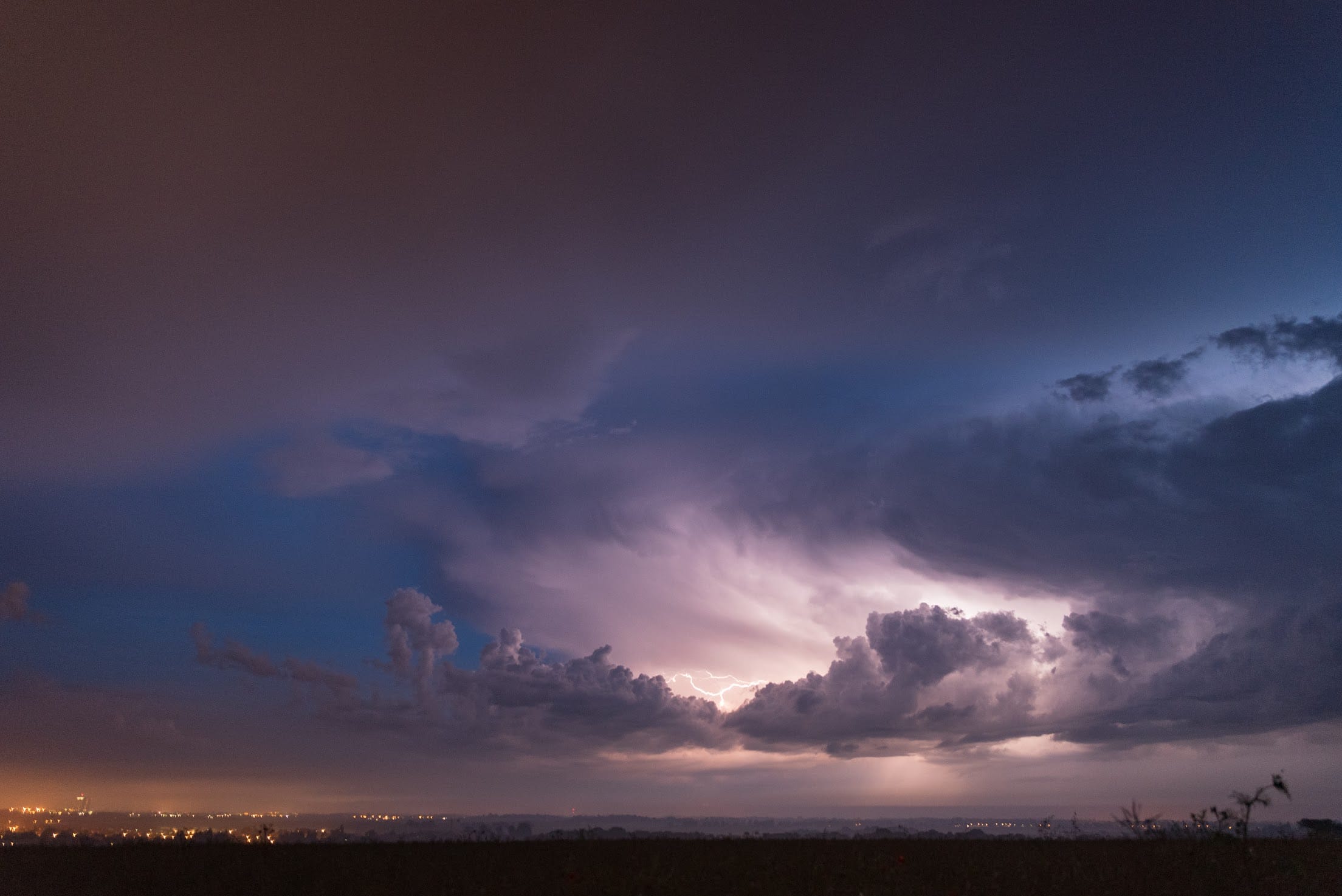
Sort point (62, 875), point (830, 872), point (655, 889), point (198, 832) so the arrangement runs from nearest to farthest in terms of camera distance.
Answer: point (655, 889)
point (830, 872)
point (62, 875)
point (198, 832)

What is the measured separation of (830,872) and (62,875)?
25.5m

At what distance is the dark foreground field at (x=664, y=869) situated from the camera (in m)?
25.0

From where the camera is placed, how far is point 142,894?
1024 inches

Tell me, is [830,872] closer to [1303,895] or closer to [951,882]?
[951,882]

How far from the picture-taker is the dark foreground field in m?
25.0

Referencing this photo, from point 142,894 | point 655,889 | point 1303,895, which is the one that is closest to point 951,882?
point 655,889

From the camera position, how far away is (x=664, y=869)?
26.1 m

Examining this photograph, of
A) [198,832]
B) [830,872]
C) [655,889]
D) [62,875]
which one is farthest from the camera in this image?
[198,832]

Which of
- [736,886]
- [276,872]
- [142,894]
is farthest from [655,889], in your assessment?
[142,894]

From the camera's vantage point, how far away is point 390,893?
2478 centimetres

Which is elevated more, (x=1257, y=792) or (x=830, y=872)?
(x=1257, y=792)

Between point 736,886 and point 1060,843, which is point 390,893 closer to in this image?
point 736,886

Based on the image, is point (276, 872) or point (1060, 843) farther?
point (1060, 843)

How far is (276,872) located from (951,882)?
21907 millimetres
